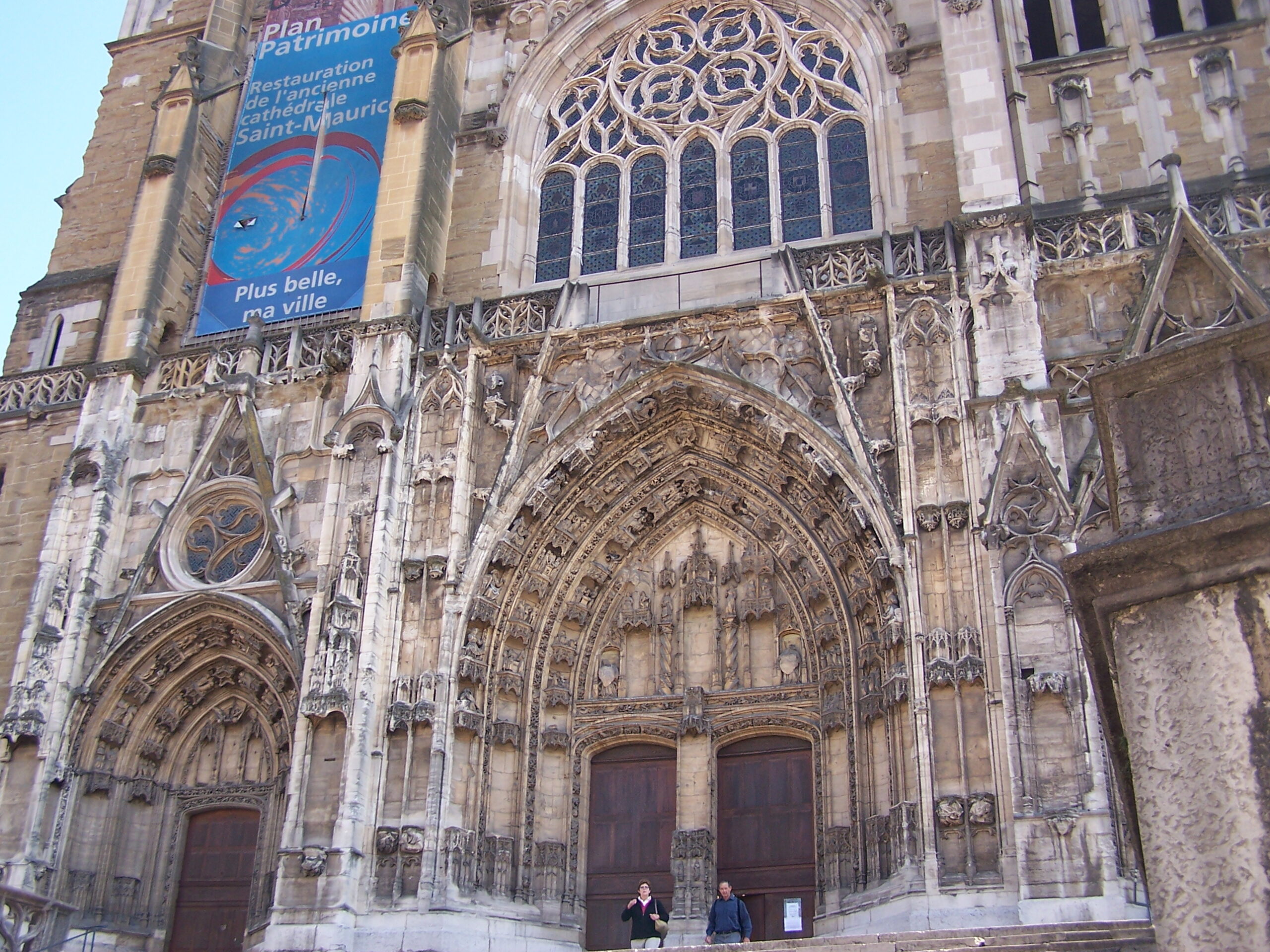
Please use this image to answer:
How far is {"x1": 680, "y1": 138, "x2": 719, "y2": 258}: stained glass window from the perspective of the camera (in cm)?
1783

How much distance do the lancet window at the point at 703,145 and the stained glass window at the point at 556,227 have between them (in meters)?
0.02

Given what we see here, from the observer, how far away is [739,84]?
19.0 metres

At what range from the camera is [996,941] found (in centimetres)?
927

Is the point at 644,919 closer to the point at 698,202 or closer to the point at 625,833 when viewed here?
the point at 625,833

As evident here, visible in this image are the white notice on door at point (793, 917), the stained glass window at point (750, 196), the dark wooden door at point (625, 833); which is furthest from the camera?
the stained glass window at point (750, 196)

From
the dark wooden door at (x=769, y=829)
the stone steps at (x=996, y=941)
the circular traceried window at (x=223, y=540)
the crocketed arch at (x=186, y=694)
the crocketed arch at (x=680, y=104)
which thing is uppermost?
the crocketed arch at (x=680, y=104)

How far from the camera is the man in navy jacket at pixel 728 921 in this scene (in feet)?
40.2

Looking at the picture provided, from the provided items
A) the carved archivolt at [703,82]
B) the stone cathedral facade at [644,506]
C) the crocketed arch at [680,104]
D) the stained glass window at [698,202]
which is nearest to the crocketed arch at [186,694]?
the stone cathedral facade at [644,506]

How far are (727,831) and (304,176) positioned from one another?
11.0 metres

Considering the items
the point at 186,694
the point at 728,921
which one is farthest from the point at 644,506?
the point at 186,694

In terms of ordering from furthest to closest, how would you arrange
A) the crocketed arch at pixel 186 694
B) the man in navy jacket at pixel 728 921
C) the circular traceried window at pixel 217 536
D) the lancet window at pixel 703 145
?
the lancet window at pixel 703 145 < the circular traceried window at pixel 217 536 < the crocketed arch at pixel 186 694 < the man in navy jacket at pixel 728 921

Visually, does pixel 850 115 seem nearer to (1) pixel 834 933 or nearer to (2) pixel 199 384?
(2) pixel 199 384

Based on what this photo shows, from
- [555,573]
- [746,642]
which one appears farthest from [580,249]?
[746,642]

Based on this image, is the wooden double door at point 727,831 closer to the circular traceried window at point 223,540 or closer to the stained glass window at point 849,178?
the circular traceried window at point 223,540
